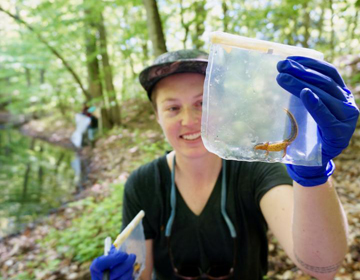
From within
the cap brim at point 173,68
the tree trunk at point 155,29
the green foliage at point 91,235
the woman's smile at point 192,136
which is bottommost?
the green foliage at point 91,235

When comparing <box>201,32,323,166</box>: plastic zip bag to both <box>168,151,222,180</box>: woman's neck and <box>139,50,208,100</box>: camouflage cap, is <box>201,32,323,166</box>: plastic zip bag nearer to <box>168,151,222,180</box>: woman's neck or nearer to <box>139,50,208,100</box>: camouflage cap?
<box>139,50,208,100</box>: camouflage cap

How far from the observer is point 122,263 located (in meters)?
1.11

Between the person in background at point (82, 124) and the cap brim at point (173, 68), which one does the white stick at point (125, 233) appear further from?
the person in background at point (82, 124)

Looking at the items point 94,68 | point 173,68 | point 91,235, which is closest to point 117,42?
point 94,68

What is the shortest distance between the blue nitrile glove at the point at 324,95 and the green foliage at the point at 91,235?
2.70m

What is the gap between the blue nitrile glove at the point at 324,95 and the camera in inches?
27.2

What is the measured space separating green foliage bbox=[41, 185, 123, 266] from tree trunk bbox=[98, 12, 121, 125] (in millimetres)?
4440

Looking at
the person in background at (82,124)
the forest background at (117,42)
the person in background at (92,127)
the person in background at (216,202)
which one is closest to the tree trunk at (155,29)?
the forest background at (117,42)

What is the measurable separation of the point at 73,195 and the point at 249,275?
A: 4940 mm

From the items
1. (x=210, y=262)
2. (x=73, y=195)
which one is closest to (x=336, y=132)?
(x=210, y=262)

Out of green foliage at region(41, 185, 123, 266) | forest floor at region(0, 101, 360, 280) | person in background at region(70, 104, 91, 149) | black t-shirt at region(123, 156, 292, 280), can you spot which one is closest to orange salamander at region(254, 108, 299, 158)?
black t-shirt at region(123, 156, 292, 280)

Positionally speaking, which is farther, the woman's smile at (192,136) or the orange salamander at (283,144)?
the woman's smile at (192,136)

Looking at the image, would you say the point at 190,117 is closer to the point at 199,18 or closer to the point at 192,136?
the point at 192,136

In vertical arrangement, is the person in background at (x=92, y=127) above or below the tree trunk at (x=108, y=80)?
below
